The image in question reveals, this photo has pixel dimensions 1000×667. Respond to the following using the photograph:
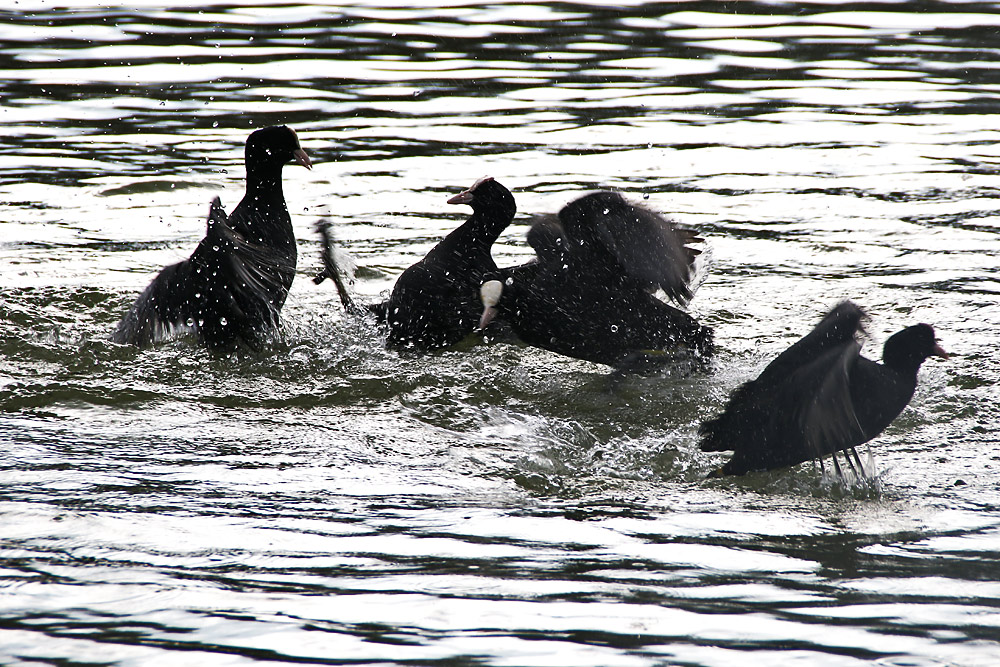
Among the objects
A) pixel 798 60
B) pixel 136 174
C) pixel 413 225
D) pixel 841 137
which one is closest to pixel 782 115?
pixel 841 137

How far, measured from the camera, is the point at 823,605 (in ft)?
10.9

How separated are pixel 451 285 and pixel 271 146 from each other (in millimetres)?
1275

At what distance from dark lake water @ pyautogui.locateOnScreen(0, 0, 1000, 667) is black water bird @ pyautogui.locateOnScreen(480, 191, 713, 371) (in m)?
0.18

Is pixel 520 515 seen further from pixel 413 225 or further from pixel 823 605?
pixel 413 225

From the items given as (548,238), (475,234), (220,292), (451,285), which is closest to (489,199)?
(475,234)

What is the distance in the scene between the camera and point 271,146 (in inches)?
243

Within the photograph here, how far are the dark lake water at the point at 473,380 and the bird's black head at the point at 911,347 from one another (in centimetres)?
Result: 31

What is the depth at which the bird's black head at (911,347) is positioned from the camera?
4668mm

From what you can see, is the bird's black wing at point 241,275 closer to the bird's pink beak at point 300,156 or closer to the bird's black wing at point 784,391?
the bird's pink beak at point 300,156

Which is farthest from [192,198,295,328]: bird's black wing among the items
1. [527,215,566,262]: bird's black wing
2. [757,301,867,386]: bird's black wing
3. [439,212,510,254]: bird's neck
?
[757,301,867,386]: bird's black wing

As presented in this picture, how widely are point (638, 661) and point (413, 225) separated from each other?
4820 mm

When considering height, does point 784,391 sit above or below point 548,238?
below

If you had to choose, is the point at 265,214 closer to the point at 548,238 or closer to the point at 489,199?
the point at 489,199

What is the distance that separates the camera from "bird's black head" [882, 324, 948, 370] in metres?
4.67
